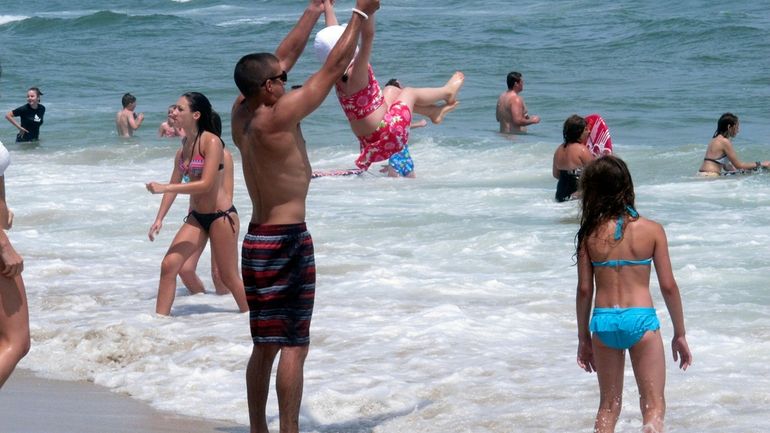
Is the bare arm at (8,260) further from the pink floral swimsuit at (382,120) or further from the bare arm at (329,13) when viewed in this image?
the bare arm at (329,13)

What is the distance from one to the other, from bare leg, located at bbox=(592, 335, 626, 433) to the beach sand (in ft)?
5.70

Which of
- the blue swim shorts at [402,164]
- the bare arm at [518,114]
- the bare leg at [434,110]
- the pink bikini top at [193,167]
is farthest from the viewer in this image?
the bare arm at [518,114]

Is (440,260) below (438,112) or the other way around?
below

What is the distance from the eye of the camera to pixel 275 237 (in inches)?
197

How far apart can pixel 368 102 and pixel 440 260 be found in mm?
4636

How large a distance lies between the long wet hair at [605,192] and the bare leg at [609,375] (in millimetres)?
409

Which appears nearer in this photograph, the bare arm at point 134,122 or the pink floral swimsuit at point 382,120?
the pink floral swimsuit at point 382,120

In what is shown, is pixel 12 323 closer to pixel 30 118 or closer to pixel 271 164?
pixel 271 164

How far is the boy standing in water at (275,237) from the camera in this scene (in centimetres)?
491

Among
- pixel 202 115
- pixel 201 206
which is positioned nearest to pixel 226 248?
pixel 201 206

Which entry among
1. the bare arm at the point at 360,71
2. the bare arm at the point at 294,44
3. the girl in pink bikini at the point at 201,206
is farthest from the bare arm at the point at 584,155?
the bare arm at the point at 294,44

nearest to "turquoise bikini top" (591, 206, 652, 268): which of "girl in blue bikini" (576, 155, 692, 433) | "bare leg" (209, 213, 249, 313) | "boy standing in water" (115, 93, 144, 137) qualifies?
"girl in blue bikini" (576, 155, 692, 433)

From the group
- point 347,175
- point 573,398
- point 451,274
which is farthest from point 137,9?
point 573,398

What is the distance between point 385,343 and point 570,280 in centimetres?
232
